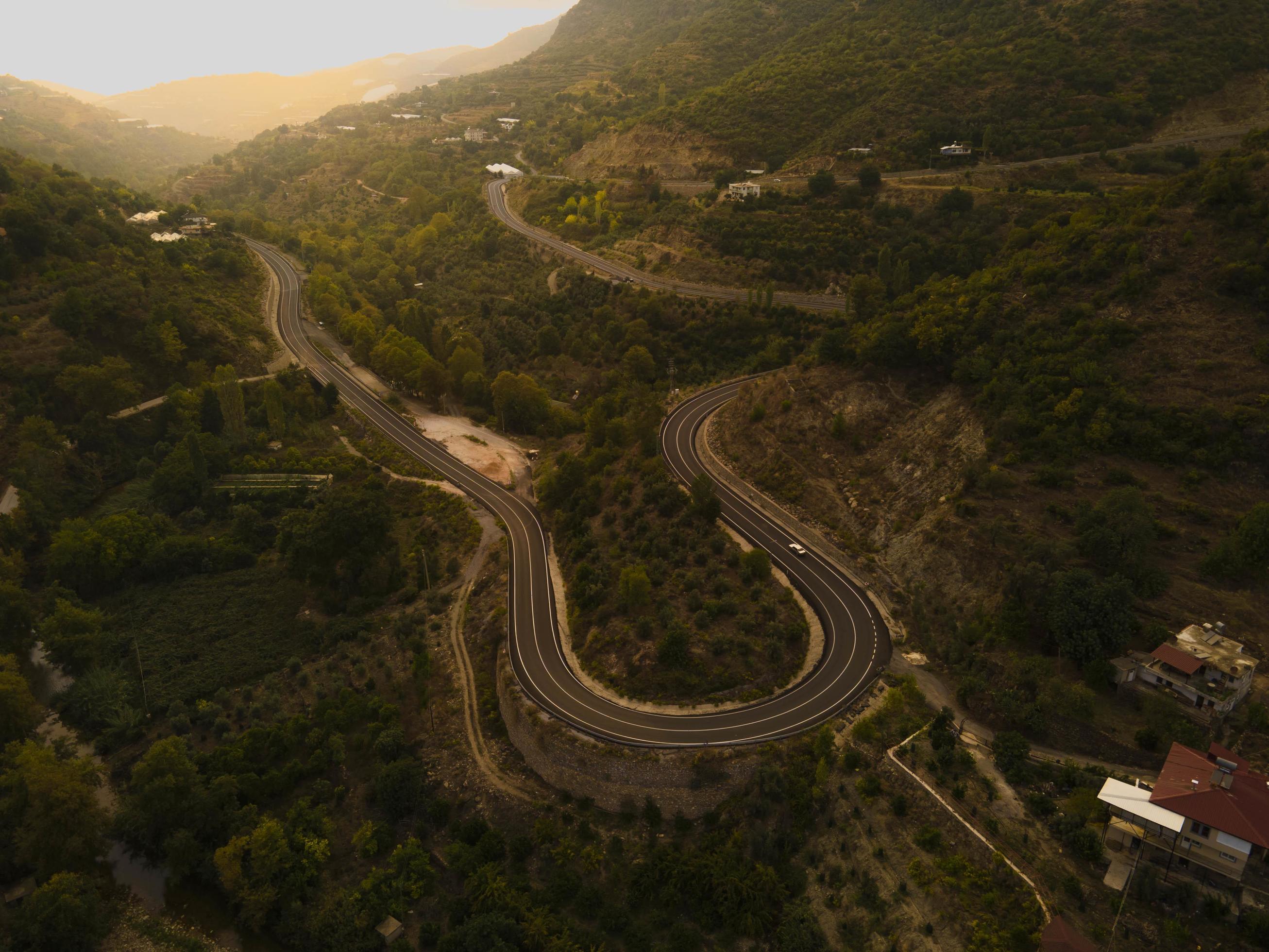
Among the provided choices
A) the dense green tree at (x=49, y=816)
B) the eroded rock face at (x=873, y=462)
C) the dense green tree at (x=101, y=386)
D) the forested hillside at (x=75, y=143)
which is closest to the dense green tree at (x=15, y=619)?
the dense green tree at (x=49, y=816)

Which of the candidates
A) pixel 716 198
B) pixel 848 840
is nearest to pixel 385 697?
pixel 848 840

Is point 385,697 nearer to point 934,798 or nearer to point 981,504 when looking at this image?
point 934,798

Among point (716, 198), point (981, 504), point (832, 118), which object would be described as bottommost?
point (981, 504)

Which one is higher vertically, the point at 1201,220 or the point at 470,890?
the point at 1201,220

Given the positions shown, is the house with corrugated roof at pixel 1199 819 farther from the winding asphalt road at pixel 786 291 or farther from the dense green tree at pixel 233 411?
the dense green tree at pixel 233 411

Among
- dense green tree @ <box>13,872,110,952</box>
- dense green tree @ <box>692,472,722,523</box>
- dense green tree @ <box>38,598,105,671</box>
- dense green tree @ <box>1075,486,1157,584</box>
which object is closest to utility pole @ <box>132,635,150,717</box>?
dense green tree @ <box>38,598,105,671</box>

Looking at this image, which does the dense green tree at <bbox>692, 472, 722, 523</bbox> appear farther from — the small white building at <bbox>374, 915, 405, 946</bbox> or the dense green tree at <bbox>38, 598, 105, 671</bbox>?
the dense green tree at <bbox>38, 598, 105, 671</bbox>

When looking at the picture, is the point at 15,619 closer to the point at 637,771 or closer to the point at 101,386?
the point at 101,386
